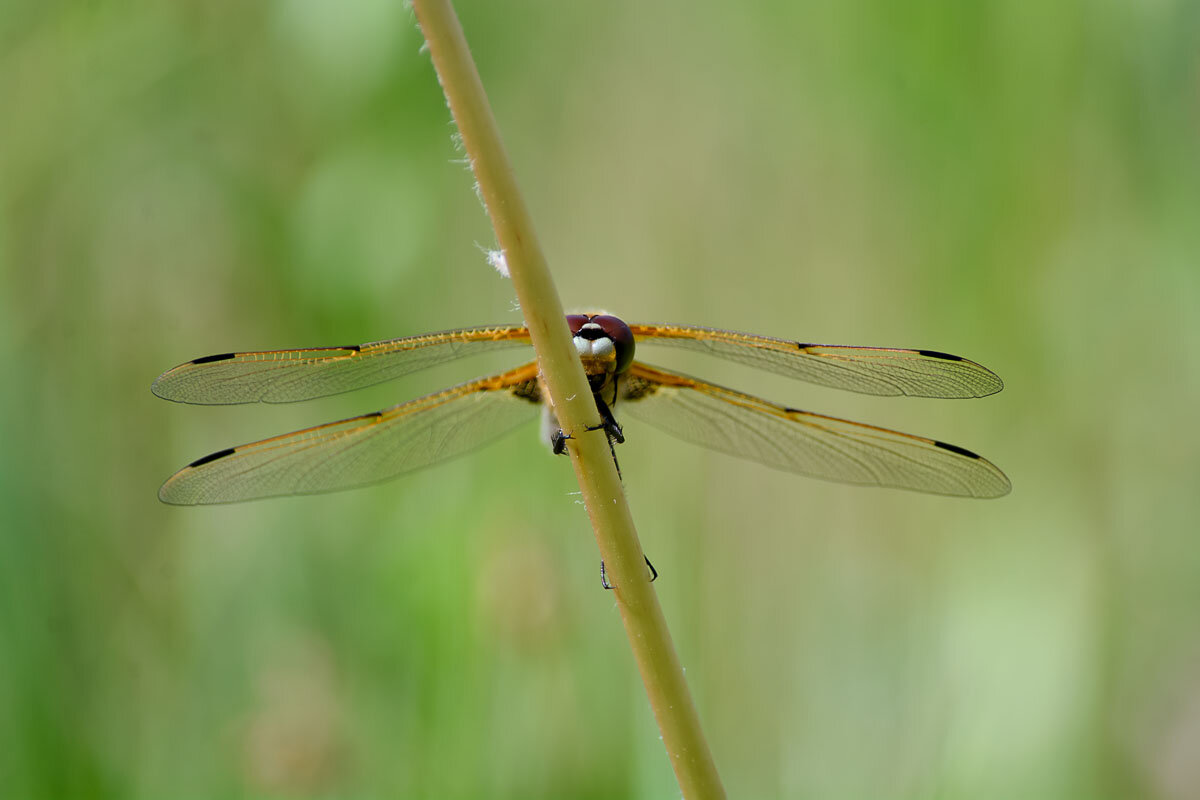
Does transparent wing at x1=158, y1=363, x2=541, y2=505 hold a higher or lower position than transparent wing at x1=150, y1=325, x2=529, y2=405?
lower

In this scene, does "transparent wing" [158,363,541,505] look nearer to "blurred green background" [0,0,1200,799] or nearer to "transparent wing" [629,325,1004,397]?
"blurred green background" [0,0,1200,799]

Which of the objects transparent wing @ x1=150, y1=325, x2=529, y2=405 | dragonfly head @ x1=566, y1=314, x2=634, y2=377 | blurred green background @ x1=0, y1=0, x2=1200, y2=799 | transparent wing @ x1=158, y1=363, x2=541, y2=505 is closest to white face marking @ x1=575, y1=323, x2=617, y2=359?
dragonfly head @ x1=566, y1=314, x2=634, y2=377

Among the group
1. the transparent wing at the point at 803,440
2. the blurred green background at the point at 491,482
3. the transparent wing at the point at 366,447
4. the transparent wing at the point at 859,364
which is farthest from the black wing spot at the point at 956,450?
the transparent wing at the point at 366,447

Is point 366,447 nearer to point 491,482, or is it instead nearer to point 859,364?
point 491,482

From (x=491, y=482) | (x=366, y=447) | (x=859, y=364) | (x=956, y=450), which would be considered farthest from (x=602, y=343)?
(x=491, y=482)

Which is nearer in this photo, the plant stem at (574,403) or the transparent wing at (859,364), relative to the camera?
the plant stem at (574,403)

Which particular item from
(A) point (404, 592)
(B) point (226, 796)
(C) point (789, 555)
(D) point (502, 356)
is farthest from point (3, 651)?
(C) point (789, 555)

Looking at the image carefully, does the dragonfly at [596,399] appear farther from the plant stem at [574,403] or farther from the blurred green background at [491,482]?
the plant stem at [574,403]

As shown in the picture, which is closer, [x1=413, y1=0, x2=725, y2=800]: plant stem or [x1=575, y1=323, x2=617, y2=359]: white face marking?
[x1=413, y1=0, x2=725, y2=800]: plant stem
